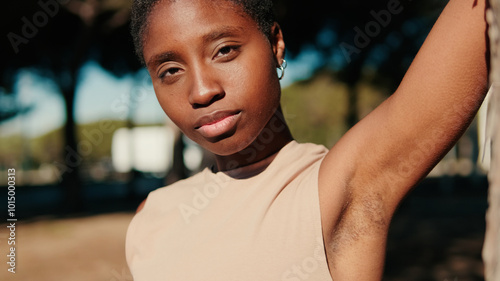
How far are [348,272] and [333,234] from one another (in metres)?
0.10

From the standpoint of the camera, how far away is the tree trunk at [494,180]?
616mm

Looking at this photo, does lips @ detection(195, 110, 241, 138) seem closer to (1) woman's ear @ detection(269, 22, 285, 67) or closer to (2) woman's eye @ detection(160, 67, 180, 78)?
(2) woman's eye @ detection(160, 67, 180, 78)

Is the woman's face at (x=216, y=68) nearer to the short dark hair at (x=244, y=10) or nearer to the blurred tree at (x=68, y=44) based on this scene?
the short dark hair at (x=244, y=10)

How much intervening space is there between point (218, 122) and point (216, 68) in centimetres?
14

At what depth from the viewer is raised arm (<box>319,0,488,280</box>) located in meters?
0.85

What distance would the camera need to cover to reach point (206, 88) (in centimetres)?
116

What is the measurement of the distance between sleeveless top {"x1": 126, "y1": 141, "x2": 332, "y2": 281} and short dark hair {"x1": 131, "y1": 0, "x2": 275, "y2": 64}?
39 cm

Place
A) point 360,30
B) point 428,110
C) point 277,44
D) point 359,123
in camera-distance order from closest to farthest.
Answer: point 428,110 → point 359,123 → point 277,44 → point 360,30

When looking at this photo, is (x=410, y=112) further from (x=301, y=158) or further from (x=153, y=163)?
(x=153, y=163)

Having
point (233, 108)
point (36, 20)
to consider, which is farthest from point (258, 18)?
point (36, 20)

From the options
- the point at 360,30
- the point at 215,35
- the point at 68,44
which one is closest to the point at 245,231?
the point at 215,35
